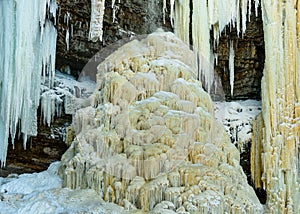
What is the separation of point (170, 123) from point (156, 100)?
17.7 inches

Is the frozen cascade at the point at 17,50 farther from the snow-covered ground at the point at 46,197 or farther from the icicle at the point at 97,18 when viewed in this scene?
the snow-covered ground at the point at 46,197

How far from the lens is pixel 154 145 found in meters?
6.40

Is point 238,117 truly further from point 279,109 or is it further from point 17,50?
point 17,50

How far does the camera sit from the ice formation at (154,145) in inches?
237

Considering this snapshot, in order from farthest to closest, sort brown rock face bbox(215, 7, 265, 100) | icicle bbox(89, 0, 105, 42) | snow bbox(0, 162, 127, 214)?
brown rock face bbox(215, 7, 265, 100) → icicle bbox(89, 0, 105, 42) → snow bbox(0, 162, 127, 214)

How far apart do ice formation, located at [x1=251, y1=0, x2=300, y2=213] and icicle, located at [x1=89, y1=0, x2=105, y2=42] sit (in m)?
3.01

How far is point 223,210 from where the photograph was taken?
19.7 feet

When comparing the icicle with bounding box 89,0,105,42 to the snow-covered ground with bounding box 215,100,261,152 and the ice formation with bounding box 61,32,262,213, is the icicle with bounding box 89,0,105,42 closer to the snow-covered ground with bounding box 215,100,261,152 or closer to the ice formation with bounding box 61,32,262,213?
the ice formation with bounding box 61,32,262,213

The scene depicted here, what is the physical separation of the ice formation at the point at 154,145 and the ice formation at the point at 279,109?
1354mm

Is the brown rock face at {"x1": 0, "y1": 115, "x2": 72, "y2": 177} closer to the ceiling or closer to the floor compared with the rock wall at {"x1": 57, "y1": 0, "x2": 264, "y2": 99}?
closer to the floor

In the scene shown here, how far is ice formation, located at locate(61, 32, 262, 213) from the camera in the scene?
602 cm

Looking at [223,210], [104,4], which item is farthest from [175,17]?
[223,210]

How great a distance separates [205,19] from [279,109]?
2141 millimetres

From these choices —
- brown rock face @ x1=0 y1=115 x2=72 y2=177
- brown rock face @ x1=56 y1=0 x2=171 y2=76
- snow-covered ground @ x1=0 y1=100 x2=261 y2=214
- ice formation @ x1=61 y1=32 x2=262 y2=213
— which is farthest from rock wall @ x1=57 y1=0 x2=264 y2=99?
snow-covered ground @ x1=0 y1=100 x2=261 y2=214
